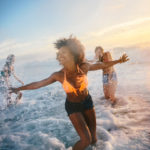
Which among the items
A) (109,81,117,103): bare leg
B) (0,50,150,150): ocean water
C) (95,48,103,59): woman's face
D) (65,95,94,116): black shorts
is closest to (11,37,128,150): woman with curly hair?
(65,95,94,116): black shorts

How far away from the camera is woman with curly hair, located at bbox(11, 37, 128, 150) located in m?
2.95

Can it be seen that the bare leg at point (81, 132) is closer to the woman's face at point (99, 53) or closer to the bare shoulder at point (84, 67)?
the bare shoulder at point (84, 67)

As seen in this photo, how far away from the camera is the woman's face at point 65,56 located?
305cm

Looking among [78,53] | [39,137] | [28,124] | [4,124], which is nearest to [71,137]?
[39,137]

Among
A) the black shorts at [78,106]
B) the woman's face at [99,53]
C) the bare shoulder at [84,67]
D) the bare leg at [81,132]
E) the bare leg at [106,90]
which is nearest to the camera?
the bare leg at [81,132]

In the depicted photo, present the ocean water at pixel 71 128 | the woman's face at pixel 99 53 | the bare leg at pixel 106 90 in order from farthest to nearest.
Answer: the bare leg at pixel 106 90 → the woman's face at pixel 99 53 → the ocean water at pixel 71 128

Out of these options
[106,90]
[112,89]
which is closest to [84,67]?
[112,89]

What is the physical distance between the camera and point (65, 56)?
10.0 ft

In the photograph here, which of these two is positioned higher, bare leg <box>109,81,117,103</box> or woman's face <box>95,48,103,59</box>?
woman's face <box>95,48,103,59</box>

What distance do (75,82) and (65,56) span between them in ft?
1.59

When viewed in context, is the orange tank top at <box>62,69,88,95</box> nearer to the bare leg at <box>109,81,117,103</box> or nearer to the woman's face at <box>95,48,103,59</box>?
the woman's face at <box>95,48,103,59</box>

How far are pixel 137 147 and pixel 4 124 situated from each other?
181 inches

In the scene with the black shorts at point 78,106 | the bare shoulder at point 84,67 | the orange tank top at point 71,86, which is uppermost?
the bare shoulder at point 84,67

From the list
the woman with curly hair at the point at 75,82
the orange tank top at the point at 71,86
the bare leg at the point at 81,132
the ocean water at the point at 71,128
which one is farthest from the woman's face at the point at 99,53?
the bare leg at the point at 81,132
